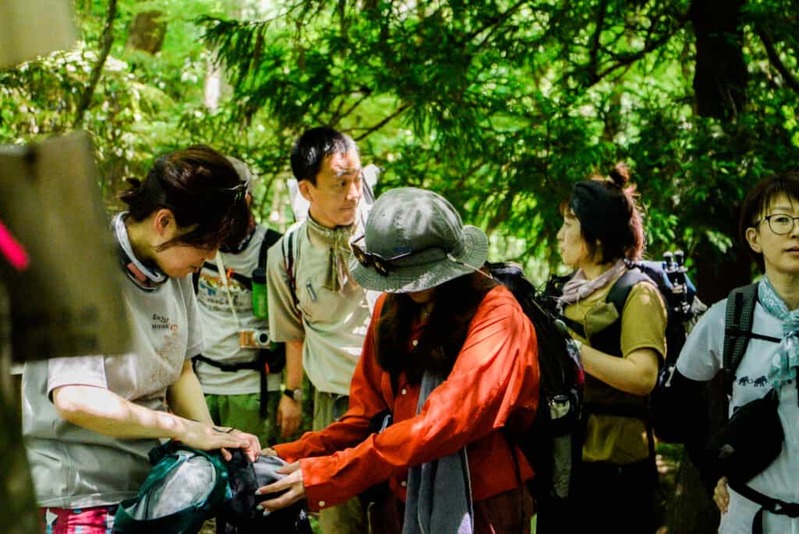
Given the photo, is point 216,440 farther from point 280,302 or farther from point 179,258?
point 280,302

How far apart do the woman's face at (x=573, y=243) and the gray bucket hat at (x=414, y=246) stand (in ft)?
4.03

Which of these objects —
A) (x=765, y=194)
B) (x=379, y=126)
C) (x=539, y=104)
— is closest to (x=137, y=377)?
(x=765, y=194)

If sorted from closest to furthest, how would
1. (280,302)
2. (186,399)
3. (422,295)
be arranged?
(422,295), (186,399), (280,302)

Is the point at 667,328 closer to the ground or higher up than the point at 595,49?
closer to the ground

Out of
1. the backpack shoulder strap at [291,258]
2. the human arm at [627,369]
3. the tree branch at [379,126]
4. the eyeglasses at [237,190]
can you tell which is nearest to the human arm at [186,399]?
the eyeglasses at [237,190]

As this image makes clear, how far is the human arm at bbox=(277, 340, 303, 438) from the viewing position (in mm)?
5113

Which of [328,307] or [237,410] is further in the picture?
[237,410]

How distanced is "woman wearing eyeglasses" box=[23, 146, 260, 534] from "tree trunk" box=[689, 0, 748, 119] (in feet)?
Answer: 13.6

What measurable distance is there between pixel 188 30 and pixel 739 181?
353 inches

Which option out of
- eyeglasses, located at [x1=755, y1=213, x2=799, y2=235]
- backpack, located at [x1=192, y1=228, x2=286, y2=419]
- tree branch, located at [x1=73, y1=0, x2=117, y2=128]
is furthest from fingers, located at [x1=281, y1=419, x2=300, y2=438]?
tree branch, located at [x1=73, y1=0, x2=117, y2=128]

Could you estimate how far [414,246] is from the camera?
3.10 meters

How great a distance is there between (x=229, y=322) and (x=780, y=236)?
3.10 meters

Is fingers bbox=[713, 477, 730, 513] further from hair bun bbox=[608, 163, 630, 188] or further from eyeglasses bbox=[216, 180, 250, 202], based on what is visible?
eyeglasses bbox=[216, 180, 250, 202]

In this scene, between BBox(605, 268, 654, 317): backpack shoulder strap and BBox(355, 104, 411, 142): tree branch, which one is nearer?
BBox(605, 268, 654, 317): backpack shoulder strap
